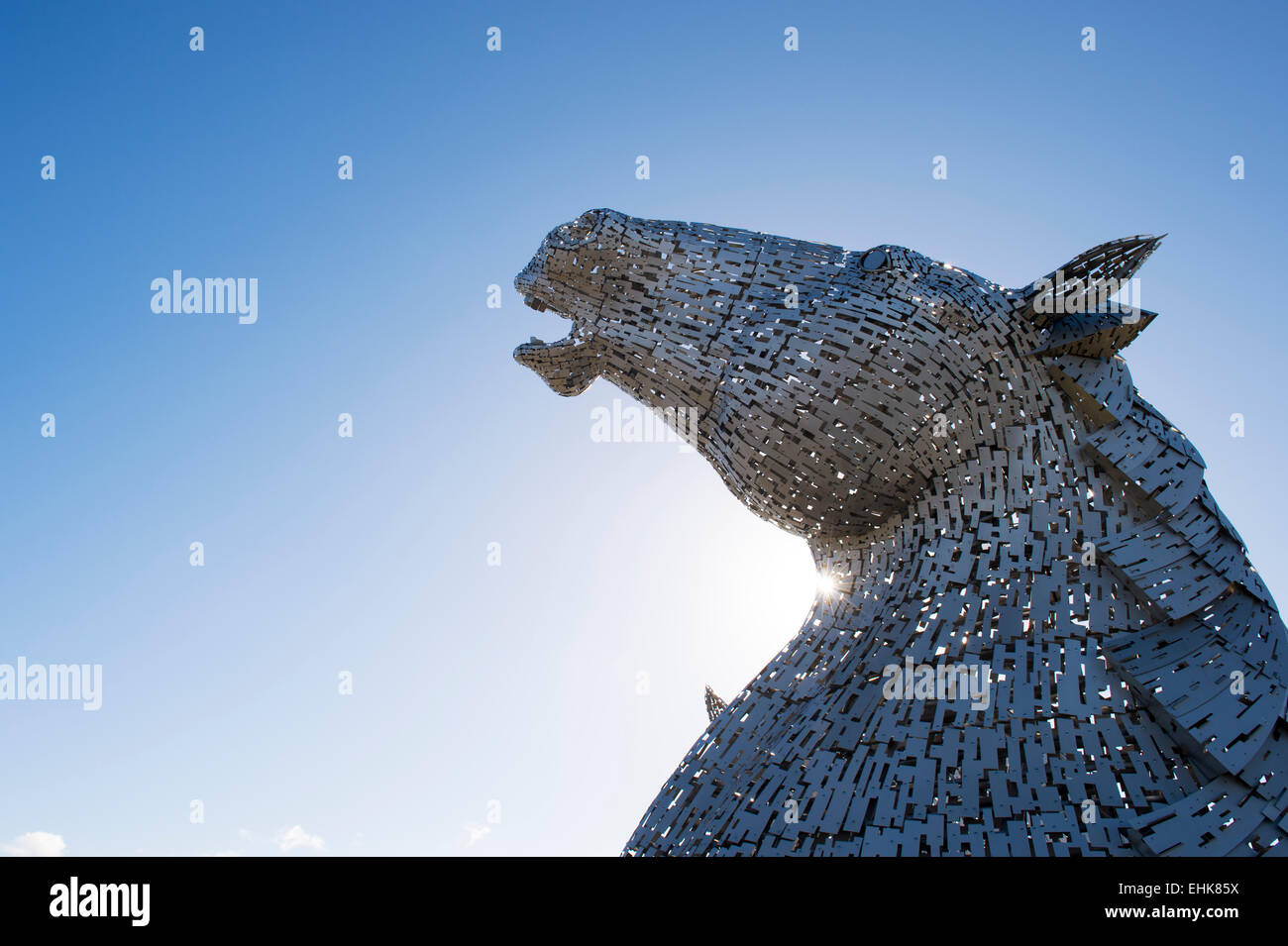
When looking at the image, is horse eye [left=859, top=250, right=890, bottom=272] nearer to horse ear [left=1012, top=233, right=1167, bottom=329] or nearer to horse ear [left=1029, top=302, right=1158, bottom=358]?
horse ear [left=1012, top=233, right=1167, bottom=329]

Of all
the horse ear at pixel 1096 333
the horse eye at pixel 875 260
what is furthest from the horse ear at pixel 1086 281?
the horse eye at pixel 875 260

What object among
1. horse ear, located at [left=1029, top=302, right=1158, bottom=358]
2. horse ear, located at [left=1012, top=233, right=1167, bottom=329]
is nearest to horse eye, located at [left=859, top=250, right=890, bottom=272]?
horse ear, located at [left=1012, top=233, right=1167, bottom=329]

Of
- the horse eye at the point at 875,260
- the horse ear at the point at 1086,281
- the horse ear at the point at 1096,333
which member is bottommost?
the horse ear at the point at 1096,333

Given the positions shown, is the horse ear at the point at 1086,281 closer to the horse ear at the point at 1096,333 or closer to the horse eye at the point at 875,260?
the horse ear at the point at 1096,333

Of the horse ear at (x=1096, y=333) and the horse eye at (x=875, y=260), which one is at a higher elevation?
the horse eye at (x=875, y=260)

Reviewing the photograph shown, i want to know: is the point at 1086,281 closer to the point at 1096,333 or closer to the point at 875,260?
the point at 1096,333

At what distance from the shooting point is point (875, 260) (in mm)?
5820

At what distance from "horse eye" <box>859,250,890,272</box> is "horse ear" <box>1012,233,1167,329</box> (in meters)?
0.75

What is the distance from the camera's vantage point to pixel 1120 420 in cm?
519

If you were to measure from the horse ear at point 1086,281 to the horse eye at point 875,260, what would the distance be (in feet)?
2.47

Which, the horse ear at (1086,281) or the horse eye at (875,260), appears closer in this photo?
the horse ear at (1086,281)

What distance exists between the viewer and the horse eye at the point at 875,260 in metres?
5.76
